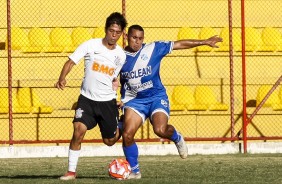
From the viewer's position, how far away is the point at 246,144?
2102 centimetres

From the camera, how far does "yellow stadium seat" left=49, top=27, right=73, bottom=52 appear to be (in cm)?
2305

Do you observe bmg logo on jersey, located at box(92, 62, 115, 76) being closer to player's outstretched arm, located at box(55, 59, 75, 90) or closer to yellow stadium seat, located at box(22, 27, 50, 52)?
player's outstretched arm, located at box(55, 59, 75, 90)

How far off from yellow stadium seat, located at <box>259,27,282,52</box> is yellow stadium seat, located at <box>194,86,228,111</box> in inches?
82.9

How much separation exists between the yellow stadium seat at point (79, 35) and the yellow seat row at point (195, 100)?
93.0 inches

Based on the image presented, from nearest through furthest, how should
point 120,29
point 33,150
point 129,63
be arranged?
point 120,29, point 129,63, point 33,150

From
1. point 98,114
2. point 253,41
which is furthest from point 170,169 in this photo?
point 253,41

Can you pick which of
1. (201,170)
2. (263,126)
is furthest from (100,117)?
(263,126)

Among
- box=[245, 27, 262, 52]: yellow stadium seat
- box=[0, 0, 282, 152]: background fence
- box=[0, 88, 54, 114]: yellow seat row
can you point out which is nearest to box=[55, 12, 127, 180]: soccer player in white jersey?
box=[0, 0, 282, 152]: background fence

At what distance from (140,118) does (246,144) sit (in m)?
6.84

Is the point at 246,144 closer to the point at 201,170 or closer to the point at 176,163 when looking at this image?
the point at 176,163

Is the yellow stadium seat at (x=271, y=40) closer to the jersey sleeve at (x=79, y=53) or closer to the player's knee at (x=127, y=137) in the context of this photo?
the player's knee at (x=127, y=137)

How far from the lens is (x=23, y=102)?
22.0 m

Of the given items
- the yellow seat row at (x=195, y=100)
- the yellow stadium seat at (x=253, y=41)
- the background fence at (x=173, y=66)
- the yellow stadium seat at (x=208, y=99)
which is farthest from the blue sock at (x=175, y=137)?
the yellow stadium seat at (x=253, y=41)

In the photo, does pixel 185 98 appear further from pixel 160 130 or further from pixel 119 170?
pixel 119 170
